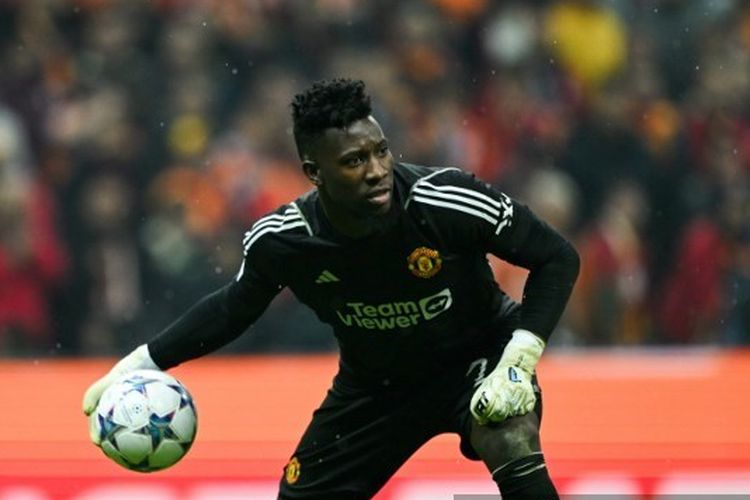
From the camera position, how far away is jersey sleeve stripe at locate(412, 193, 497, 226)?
4891 millimetres

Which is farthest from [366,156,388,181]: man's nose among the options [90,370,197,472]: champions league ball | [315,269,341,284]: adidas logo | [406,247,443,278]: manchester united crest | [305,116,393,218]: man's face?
[90,370,197,472]: champions league ball

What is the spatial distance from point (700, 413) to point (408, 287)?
8.62 ft

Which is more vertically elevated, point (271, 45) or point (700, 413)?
point (271, 45)

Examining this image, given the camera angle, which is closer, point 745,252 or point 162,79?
point 745,252

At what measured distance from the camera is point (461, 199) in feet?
16.1

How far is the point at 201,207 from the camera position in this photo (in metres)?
10.6

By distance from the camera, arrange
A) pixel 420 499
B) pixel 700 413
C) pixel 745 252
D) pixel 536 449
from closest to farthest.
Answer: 1. pixel 536 449
2. pixel 420 499
3. pixel 700 413
4. pixel 745 252

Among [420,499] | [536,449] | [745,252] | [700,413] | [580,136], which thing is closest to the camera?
[536,449]

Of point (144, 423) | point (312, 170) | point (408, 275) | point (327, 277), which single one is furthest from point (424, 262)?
point (144, 423)

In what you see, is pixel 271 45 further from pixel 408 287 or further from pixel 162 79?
pixel 408 287

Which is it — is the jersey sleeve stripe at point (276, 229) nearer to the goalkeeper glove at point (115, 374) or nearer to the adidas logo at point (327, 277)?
the adidas logo at point (327, 277)

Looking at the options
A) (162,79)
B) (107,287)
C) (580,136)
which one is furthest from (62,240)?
(580,136)

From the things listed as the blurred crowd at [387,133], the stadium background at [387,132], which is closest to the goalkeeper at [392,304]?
the stadium background at [387,132]

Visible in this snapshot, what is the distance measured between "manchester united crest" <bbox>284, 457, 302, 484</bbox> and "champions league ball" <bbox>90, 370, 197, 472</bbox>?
35 cm
